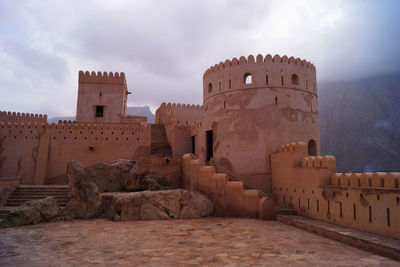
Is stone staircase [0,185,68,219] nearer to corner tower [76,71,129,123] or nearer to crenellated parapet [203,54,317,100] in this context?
crenellated parapet [203,54,317,100]

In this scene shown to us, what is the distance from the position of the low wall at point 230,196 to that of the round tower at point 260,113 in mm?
1460

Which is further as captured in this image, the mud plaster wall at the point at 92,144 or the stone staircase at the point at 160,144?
the stone staircase at the point at 160,144

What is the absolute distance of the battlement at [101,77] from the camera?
26.5 metres

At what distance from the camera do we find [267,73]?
41.4 ft

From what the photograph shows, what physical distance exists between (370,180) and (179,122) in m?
18.9

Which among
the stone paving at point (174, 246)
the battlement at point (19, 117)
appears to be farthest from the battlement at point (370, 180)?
the battlement at point (19, 117)

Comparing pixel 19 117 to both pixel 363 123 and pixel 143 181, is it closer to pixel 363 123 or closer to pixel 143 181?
pixel 143 181

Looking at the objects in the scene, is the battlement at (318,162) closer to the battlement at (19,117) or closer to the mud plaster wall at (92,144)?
the mud plaster wall at (92,144)

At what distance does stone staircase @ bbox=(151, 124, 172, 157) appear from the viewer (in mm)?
19319

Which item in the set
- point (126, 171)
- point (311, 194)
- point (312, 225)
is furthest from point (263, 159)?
point (126, 171)

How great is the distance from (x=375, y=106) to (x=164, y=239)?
51.2 m

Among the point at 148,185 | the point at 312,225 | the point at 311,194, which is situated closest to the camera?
the point at 312,225

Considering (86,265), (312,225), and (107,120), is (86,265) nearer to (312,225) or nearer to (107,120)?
(312,225)

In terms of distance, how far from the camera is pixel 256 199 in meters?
9.38
